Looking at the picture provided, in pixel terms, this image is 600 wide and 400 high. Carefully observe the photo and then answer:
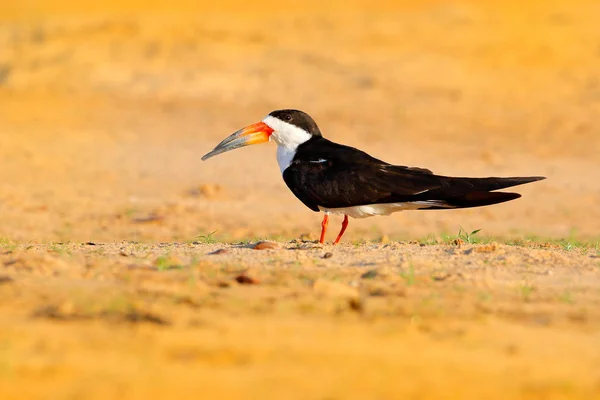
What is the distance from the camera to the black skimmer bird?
7676mm

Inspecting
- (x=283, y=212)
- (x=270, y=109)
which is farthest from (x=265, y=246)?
(x=270, y=109)

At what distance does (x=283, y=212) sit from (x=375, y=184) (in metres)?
4.30

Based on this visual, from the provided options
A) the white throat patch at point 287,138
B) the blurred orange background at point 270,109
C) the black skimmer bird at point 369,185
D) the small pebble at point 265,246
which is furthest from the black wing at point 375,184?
the blurred orange background at point 270,109

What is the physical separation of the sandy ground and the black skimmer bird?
14.7 inches

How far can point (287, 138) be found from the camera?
27.8 feet

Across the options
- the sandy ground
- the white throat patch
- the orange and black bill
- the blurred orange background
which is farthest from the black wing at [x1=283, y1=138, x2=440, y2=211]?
the blurred orange background

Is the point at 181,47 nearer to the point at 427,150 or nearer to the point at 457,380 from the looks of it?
the point at 427,150

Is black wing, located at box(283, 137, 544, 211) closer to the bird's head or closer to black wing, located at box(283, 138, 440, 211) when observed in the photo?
black wing, located at box(283, 138, 440, 211)

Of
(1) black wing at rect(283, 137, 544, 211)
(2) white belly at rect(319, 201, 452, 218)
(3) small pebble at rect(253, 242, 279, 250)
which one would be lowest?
(3) small pebble at rect(253, 242, 279, 250)

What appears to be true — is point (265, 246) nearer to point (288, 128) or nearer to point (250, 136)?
point (288, 128)

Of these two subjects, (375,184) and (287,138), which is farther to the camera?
(287,138)

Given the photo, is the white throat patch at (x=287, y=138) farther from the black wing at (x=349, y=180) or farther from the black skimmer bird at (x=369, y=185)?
the black wing at (x=349, y=180)

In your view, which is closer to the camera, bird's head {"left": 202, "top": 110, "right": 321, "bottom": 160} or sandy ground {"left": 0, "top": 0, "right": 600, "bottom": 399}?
sandy ground {"left": 0, "top": 0, "right": 600, "bottom": 399}

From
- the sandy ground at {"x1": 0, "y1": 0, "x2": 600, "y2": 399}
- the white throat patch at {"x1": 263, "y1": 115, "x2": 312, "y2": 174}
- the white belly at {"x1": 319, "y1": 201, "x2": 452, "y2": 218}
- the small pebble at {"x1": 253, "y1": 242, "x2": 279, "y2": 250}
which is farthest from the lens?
the white throat patch at {"x1": 263, "y1": 115, "x2": 312, "y2": 174}
